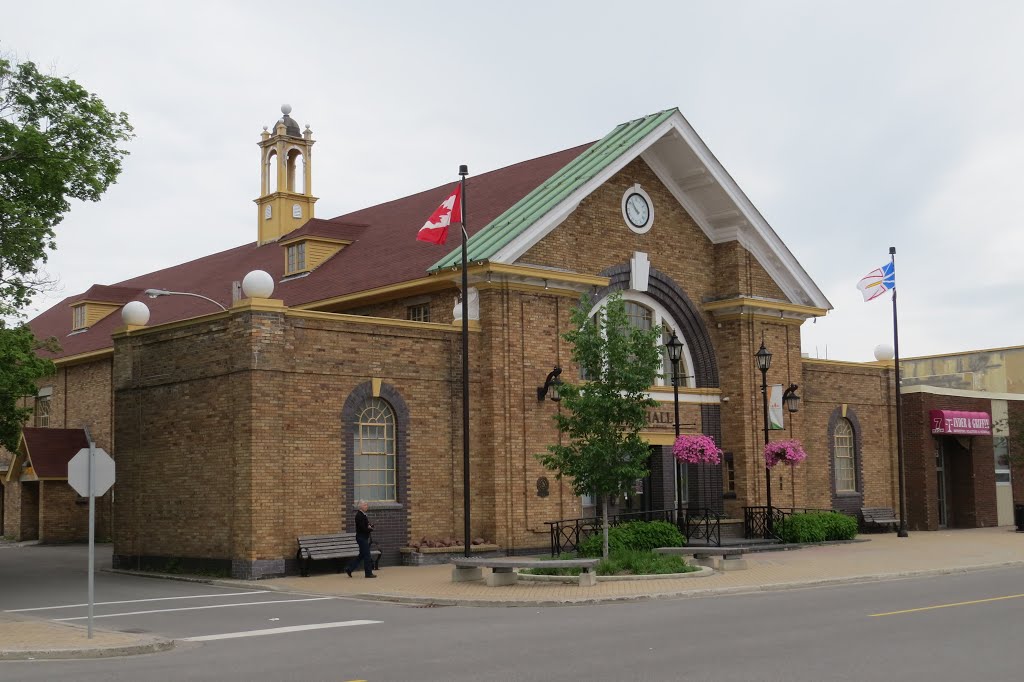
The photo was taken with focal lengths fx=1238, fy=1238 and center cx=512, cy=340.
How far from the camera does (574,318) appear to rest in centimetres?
2344

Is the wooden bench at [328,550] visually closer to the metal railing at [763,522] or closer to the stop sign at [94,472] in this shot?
the stop sign at [94,472]

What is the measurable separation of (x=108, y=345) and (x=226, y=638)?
83.1 ft

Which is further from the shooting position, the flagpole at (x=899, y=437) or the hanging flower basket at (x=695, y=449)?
the flagpole at (x=899, y=437)

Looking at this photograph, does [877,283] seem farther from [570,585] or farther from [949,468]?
[570,585]

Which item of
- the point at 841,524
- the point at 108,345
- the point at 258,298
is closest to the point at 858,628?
the point at 258,298

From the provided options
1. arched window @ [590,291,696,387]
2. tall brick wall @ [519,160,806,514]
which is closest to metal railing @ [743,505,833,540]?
tall brick wall @ [519,160,806,514]

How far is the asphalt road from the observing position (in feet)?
38.0

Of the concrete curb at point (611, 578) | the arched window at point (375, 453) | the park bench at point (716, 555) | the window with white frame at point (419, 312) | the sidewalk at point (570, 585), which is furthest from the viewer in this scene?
the window with white frame at point (419, 312)

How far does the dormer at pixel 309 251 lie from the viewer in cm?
3559

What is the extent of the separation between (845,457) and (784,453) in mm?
7409

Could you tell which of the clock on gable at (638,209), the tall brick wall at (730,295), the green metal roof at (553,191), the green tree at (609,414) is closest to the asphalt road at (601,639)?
the green tree at (609,414)

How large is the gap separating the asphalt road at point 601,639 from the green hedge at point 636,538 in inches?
223

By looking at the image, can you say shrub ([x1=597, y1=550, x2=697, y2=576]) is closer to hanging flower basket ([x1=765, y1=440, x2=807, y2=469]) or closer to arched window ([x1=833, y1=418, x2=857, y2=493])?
hanging flower basket ([x1=765, y1=440, x2=807, y2=469])

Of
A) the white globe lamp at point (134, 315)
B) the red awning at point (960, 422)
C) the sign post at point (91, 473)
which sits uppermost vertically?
the white globe lamp at point (134, 315)
